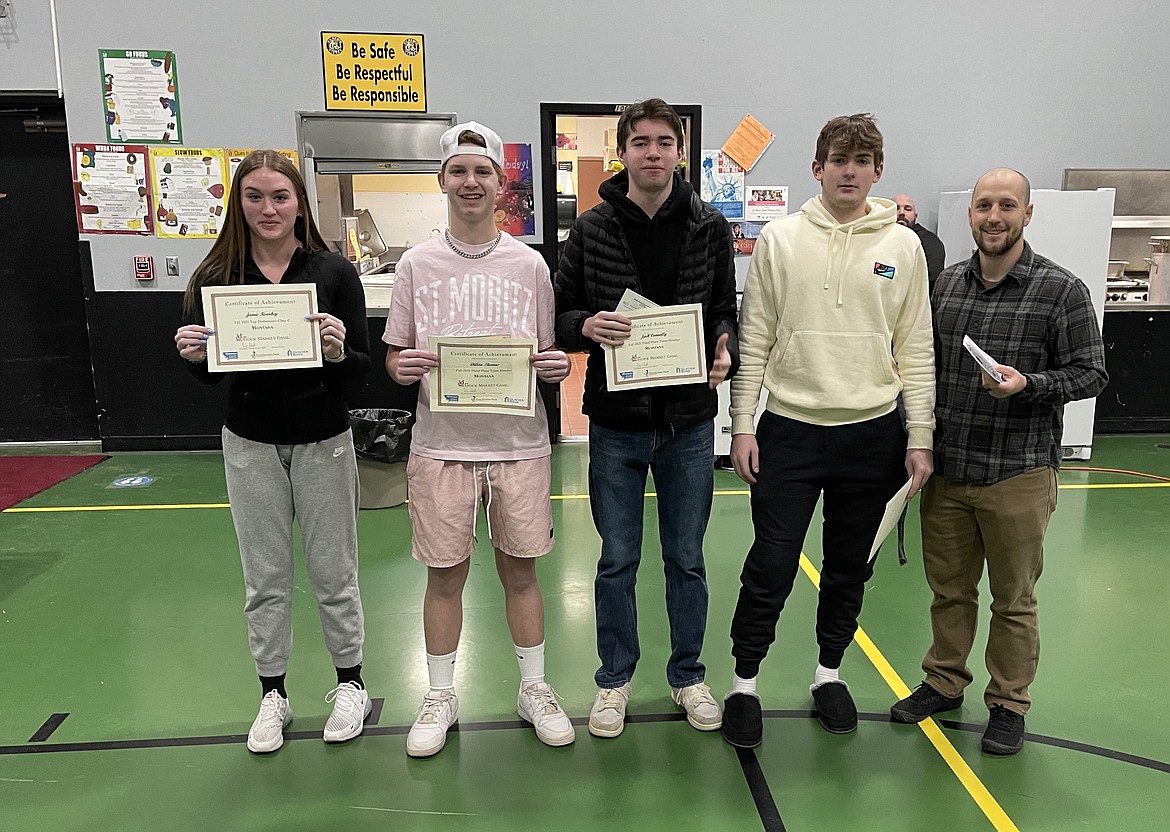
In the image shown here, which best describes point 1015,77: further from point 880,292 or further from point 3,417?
point 3,417

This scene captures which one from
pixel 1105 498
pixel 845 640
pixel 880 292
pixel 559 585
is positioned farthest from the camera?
pixel 1105 498

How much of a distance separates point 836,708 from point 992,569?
614mm

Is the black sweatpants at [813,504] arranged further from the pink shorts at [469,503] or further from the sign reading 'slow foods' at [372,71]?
the sign reading 'slow foods' at [372,71]

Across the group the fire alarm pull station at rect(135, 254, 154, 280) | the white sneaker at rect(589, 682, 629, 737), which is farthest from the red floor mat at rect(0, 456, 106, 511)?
the white sneaker at rect(589, 682, 629, 737)

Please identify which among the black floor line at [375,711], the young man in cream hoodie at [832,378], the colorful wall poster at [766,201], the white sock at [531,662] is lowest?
the black floor line at [375,711]

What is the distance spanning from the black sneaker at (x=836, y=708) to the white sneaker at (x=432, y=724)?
43.8 inches

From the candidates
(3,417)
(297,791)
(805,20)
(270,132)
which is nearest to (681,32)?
(805,20)

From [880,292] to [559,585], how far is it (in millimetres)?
1967

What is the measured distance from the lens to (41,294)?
5930 millimetres

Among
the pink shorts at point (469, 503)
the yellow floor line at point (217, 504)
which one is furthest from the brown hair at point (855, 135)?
the yellow floor line at point (217, 504)

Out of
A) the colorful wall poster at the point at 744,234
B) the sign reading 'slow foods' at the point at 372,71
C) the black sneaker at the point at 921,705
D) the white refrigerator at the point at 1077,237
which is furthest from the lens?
the colorful wall poster at the point at 744,234

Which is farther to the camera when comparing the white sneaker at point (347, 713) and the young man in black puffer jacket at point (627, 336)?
the white sneaker at point (347, 713)

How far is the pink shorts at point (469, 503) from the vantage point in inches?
88.7

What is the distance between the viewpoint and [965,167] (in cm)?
579
